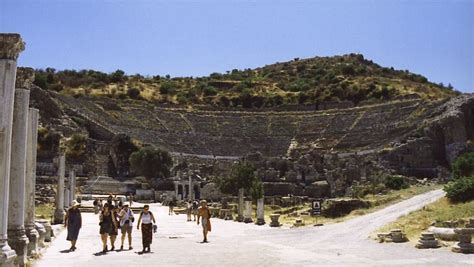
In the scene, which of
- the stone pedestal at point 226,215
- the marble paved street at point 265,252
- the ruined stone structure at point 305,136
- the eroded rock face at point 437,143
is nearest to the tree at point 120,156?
the ruined stone structure at point 305,136

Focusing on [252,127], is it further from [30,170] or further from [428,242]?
[30,170]

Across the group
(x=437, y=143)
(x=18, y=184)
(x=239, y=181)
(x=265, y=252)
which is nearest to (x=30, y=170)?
(x=18, y=184)

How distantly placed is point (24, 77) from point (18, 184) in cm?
262

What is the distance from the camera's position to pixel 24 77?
44.1ft

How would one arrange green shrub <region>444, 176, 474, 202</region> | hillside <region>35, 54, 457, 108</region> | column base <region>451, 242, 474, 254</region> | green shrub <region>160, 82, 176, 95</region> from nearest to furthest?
1. column base <region>451, 242, 474, 254</region>
2. green shrub <region>444, 176, 474, 202</region>
3. hillside <region>35, 54, 457, 108</region>
4. green shrub <region>160, 82, 176, 95</region>

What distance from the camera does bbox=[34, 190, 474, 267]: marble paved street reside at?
13695 millimetres

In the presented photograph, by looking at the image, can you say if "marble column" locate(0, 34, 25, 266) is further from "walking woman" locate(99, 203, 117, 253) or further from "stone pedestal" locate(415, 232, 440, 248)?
"stone pedestal" locate(415, 232, 440, 248)

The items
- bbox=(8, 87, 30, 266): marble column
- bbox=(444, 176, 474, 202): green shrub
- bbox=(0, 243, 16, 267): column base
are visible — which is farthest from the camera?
bbox=(444, 176, 474, 202): green shrub

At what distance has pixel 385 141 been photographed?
69.7 m

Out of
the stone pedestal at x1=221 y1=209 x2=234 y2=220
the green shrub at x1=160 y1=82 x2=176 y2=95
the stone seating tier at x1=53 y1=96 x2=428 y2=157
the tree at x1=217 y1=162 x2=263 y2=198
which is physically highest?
the green shrub at x1=160 y1=82 x2=176 y2=95

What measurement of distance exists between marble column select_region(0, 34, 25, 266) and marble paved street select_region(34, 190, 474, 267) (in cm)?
300

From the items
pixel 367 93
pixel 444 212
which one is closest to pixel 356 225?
pixel 444 212

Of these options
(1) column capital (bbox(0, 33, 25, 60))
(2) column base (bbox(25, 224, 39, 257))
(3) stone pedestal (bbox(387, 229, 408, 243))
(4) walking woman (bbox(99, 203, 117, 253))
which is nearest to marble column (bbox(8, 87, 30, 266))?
(2) column base (bbox(25, 224, 39, 257))

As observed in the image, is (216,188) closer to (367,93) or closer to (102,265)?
(102,265)
